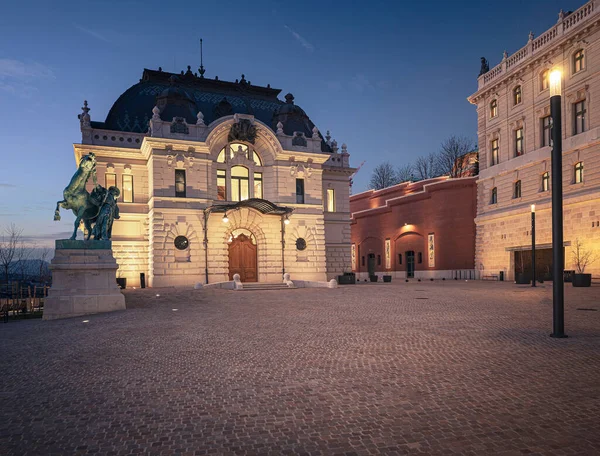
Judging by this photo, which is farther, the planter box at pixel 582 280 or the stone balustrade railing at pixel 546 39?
the stone balustrade railing at pixel 546 39

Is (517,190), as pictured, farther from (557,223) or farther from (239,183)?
(557,223)

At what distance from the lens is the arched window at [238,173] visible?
32.2 metres

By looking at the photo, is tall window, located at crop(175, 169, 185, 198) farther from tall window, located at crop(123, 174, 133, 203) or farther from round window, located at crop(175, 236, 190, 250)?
tall window, located at crop(123, 174, 133, 203)

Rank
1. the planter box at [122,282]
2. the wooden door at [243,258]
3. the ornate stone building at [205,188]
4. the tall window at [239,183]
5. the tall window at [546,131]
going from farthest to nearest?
the tall window at [239,183] → the wooden door at [243,258] → the tall window at [546,131] → the ornate stone building at [205,188] → the planter box at [122,282]

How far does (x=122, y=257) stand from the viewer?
102ft

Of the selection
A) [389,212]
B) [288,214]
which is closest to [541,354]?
[288,214]

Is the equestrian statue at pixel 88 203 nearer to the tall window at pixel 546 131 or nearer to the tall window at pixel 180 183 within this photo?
the tall window at pixel 180 183

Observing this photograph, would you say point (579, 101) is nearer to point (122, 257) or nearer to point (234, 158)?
point (234, 158)

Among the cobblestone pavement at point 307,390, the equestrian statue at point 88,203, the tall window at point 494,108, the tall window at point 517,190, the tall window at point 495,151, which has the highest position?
the tall window at point 494,108

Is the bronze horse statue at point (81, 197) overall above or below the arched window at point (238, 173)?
below

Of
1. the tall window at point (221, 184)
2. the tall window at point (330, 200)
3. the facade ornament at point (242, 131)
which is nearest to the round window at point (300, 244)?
the tall window at point (330, 200)

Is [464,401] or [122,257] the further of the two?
[122,257]

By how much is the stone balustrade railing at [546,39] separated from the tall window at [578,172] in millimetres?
8762

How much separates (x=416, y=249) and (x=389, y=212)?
626cm
